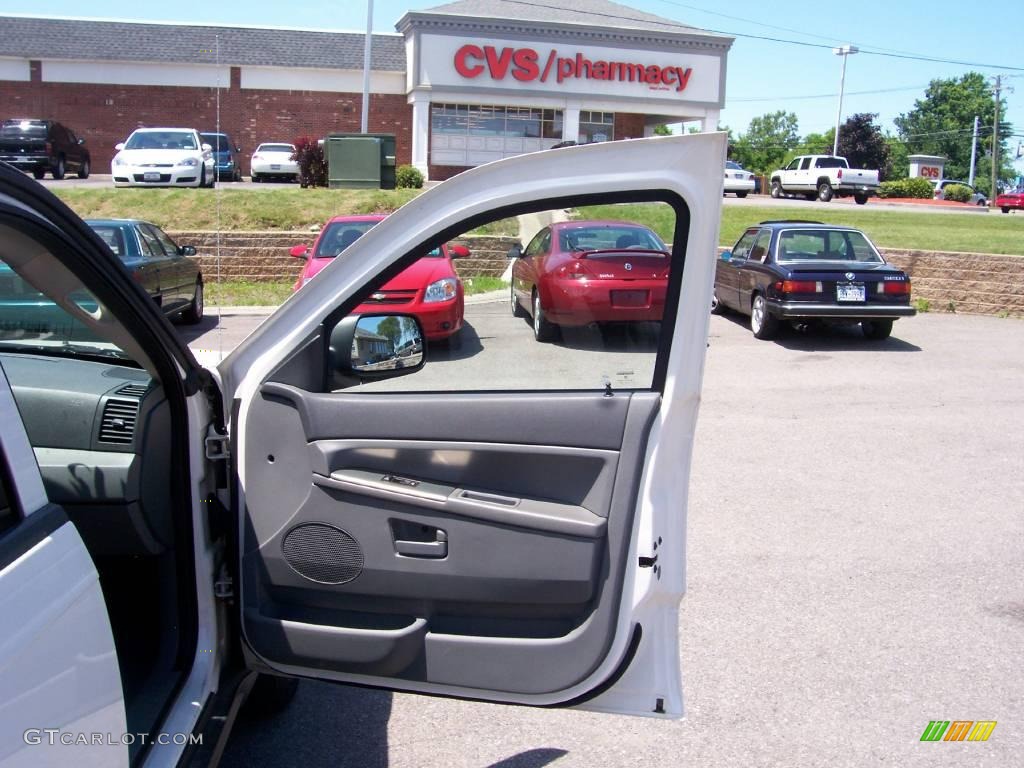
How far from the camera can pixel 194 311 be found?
13.2 meters

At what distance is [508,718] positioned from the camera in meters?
3.66

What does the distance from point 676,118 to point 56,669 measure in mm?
39094

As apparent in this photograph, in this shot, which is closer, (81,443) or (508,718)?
(81,443)

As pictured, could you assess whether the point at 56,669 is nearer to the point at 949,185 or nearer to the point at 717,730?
the point at 717,730

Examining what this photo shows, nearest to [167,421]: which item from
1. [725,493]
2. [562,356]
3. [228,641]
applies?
[228,641]

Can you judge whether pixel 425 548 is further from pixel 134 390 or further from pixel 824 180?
pixel 824 180

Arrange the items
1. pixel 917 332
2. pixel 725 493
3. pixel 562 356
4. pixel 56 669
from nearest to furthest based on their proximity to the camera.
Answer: pixel 56 669 → pixel 562 356 → pixel 725 493 → pixel 917 332

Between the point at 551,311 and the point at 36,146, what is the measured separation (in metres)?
27.2

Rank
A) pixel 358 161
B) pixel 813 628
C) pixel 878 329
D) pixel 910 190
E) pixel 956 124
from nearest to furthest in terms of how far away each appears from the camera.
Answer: pixel 813 628 → pixel 878 329 → pixel 358 161 → pixel 910 190 → pixel 956 124

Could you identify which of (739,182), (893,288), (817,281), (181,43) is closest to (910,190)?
(739,182)

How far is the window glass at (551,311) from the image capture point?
2596 millimetres

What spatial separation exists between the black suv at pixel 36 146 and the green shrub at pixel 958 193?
42171mm

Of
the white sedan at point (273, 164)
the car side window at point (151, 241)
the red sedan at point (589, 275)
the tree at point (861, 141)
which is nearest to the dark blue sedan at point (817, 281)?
the car side window at point (151, 241)

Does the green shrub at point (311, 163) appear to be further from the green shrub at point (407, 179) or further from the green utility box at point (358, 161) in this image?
the green shrub at point (407, 179)
